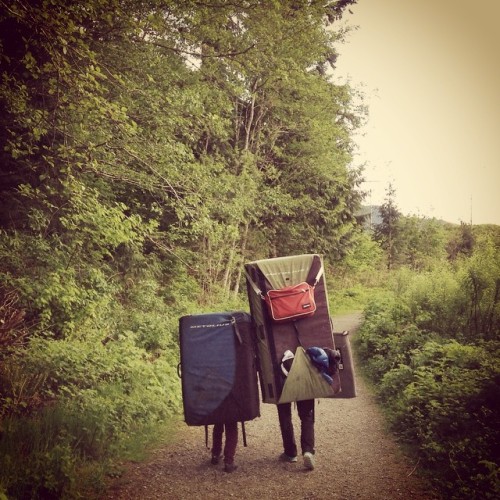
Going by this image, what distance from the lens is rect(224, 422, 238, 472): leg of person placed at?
4.31m

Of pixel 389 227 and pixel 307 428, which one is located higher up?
pixel 389 227

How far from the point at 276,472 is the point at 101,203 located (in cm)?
700

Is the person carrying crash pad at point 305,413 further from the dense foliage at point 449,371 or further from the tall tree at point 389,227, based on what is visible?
the tall tree at point 389,227

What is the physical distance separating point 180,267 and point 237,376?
8.56 meters

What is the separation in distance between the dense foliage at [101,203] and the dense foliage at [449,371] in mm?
3745

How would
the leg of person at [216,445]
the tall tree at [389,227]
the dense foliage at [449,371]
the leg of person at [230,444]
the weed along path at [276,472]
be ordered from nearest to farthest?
the weed along path at [276,472]
the dense foliage at [449,371]
the leg of person at [230,444]
the leg of person at [216,445]
the tall tree at [389,227]

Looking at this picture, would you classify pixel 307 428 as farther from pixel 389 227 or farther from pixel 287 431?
pixel 389 227

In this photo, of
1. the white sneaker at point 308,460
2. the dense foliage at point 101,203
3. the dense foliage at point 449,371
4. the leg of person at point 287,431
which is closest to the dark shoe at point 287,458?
the leg of person at point 287,431

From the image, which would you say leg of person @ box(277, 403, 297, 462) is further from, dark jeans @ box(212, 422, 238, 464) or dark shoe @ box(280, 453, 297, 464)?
dark jeans @ box(212, 422, 238, 464)

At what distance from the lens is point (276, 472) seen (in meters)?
4.41

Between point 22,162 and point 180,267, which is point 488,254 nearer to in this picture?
point 180,267

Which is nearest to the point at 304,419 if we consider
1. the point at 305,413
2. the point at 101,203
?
the point at 305,413

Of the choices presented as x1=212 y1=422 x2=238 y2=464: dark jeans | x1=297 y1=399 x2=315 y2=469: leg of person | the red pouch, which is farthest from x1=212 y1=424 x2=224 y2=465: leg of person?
the red pouch

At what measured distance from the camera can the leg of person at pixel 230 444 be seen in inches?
170
